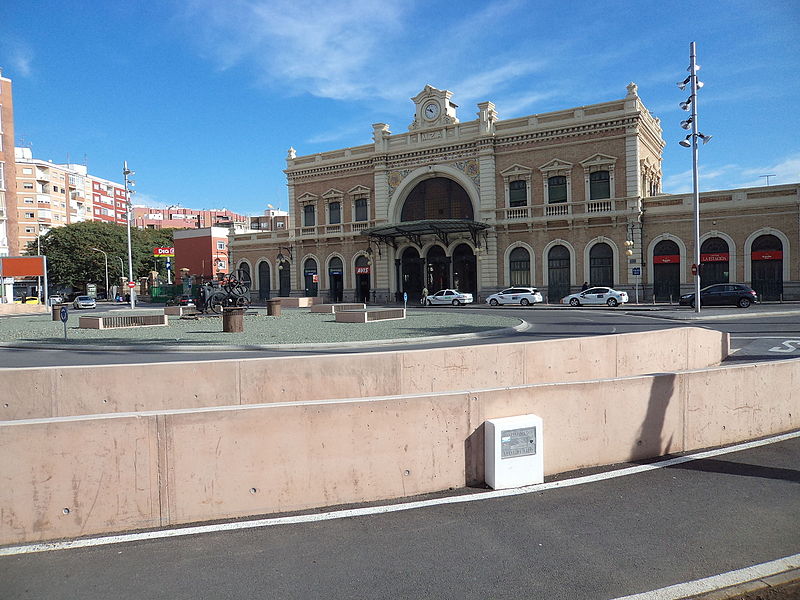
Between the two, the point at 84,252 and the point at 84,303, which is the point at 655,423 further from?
the point at 84,252

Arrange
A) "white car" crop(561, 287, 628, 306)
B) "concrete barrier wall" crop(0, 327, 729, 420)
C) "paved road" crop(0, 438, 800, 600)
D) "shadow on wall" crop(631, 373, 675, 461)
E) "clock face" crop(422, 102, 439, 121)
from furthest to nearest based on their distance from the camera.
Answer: "clock face" crop(422, 102, 439, 121) < "white car" crop(561, 287, 628, 306) < "concrete barrier wall" crop(0, 327, 729, 420) < "shadow on wall" crop(631, 373, 675, 461) < "paved road" crop(0, 438, 800, 600)

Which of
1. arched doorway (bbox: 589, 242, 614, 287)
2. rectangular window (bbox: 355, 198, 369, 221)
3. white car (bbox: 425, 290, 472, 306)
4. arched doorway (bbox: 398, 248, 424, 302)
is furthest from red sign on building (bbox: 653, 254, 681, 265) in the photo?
rectangular window (bbox: 355, 198, 369, 221)

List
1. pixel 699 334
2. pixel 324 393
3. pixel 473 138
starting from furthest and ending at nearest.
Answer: pixel 473 138, pixel 699 334, pixel 324 393

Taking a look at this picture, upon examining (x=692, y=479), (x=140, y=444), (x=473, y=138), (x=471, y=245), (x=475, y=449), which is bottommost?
(x=692, y=479)

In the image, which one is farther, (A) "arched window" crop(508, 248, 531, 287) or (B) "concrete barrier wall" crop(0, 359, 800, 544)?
(A) "arched window" crop(508, 248, 531, 287)

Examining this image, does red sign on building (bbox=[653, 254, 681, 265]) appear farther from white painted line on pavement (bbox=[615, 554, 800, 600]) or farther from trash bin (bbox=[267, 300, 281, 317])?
white painted line on pavement (bbox=[615, 554, 800, 600])

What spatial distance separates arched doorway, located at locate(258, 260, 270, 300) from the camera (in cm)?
5578

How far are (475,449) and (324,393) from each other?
3.54 metres

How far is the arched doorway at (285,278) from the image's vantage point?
54031mm

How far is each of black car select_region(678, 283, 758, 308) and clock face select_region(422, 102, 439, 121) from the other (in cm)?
2479

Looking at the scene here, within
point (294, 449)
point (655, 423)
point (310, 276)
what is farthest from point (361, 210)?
point (294, 449)

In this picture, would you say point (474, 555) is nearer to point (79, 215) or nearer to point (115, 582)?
point (115, 582)

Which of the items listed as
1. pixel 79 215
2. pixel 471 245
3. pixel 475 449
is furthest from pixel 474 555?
pixel 79 215

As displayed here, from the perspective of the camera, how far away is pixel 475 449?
5.27 metres
